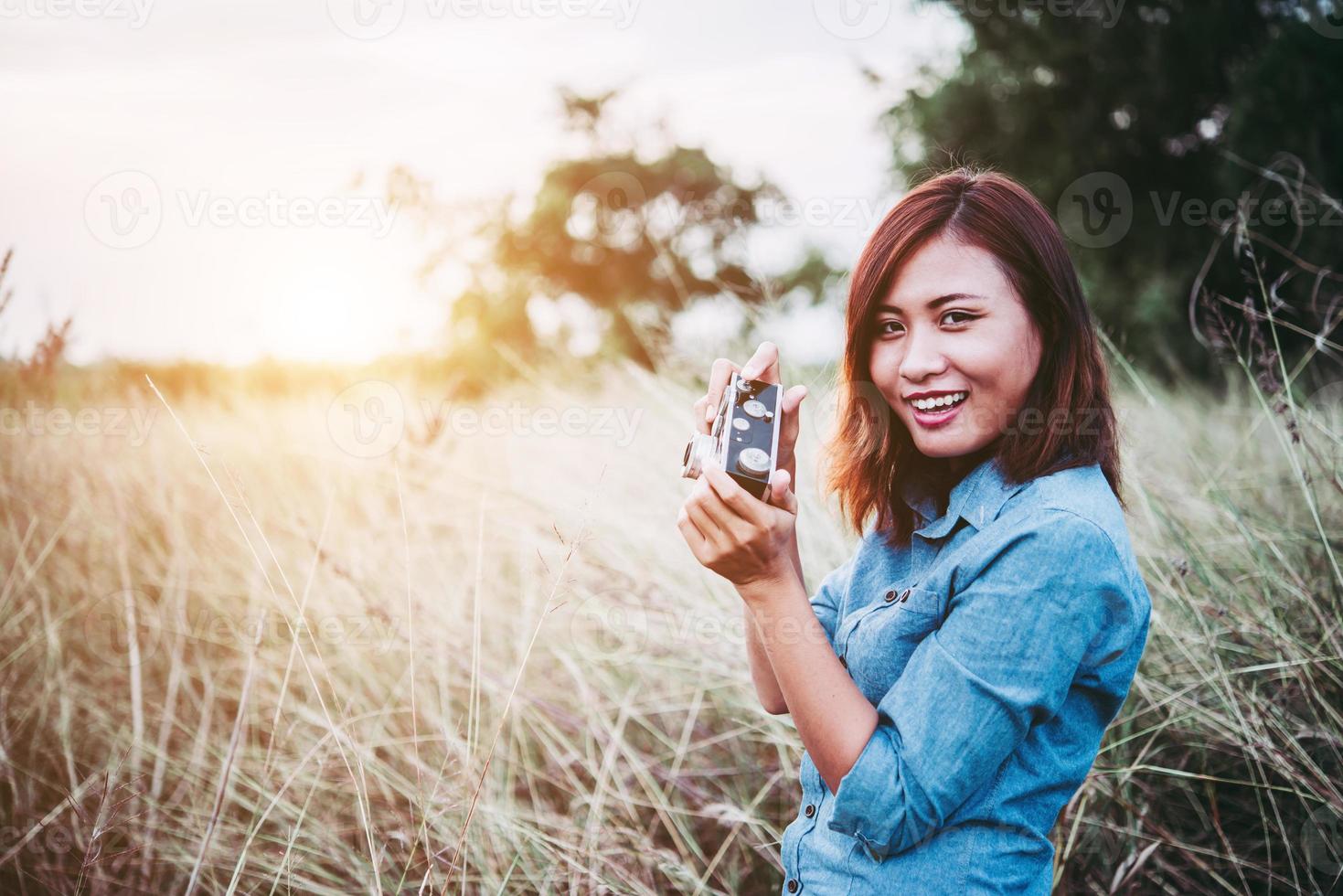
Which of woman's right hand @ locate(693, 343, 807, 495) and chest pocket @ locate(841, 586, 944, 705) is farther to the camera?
woman's right hand @ locate(693, 343, 807, 495)

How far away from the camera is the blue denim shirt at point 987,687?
948 millimetres

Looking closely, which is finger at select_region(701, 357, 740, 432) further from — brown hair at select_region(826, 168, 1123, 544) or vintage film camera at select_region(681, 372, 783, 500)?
brown hair at select_region(826, 168, 1123, 544)

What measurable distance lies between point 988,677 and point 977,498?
30 cm

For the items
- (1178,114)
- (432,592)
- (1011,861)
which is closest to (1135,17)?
(1178,114)

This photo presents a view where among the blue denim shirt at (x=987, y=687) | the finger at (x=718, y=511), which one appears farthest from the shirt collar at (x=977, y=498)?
the finger at (x=718, y=511)

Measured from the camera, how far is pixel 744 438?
3.77ft

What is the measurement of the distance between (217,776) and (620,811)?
1.11 m

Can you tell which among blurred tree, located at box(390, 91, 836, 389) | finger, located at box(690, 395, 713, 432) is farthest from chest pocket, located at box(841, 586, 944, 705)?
blurred tree, located at box(390, 91, 836, 389)

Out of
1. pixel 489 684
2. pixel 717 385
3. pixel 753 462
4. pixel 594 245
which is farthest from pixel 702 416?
pixel 594 245

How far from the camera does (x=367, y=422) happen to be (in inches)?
127

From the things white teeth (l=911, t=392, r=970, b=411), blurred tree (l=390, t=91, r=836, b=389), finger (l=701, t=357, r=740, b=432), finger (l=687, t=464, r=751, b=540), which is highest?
blurred tree (l=390, t=91, r=836, b=389)

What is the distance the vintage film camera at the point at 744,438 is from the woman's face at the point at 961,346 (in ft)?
0.71

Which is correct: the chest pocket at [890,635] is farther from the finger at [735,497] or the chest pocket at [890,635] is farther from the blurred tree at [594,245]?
the blurred tree at [594,245]

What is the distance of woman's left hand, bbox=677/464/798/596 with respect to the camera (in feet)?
3.51
